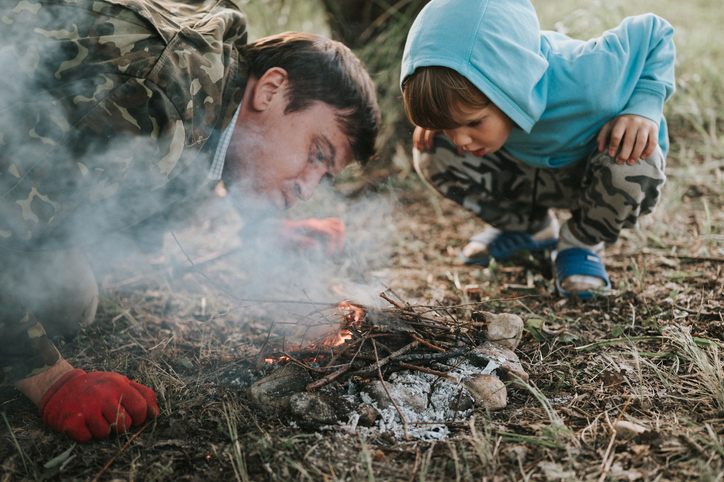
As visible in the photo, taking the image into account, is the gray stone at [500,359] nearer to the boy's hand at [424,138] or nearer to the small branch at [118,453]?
the small branch at [118,453]

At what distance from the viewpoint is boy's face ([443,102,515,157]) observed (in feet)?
5.71

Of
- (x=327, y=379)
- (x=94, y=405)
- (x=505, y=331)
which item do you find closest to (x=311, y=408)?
(x=327, y=379)

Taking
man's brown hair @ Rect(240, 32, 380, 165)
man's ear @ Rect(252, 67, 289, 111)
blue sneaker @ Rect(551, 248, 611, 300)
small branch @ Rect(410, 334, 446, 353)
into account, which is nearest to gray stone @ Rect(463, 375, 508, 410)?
small branch @ Rect(410, 334, 446, 353)

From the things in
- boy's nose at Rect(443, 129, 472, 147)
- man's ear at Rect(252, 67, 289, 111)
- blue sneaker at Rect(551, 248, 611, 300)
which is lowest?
blue sneaker at Rect(551, 248, 611, 300)

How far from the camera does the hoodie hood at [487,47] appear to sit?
162 centimetres

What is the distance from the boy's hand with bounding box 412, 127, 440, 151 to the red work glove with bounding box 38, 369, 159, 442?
1629mm

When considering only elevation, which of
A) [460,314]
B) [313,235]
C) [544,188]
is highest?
[544,188]

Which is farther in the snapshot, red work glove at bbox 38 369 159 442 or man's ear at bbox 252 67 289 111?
man's ear at bbox 252 67 289 111

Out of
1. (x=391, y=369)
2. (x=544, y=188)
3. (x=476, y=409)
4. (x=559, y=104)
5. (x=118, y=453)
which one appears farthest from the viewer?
(x=544, y=188)

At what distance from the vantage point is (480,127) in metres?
1.79

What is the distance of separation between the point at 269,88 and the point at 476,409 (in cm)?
148

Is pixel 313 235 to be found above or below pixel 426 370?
below

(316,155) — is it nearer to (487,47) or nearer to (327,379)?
(487,47)

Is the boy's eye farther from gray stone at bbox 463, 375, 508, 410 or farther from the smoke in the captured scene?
gray stone at bbox 463, 375, 508, 410
